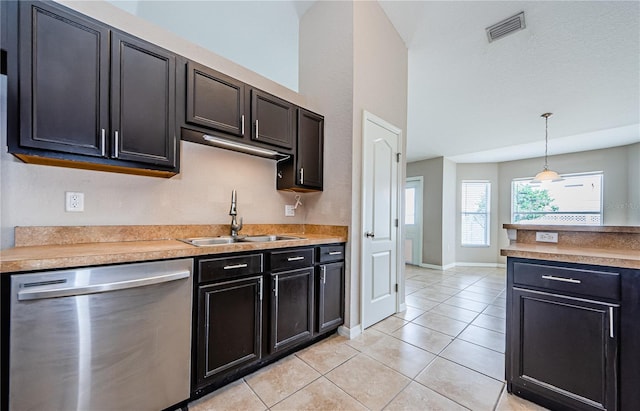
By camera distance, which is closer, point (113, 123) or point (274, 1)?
point (113, 123)

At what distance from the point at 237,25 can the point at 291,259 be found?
2.72 meters

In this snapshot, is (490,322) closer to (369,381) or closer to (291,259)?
(369,381)

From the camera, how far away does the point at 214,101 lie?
6.36 feet

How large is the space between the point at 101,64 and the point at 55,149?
557 millimetres

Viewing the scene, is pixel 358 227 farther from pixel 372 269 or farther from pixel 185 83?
pixel 185 83

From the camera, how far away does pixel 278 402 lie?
154 centimetres

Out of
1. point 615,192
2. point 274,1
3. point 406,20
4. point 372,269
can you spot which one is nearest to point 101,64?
point 274,1

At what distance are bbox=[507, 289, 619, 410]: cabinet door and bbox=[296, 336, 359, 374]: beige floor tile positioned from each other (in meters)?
1.14

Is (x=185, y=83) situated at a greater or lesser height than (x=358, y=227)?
greater

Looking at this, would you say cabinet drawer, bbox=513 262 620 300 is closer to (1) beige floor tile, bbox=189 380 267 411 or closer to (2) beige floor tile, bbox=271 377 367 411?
(2) beige floor tile, bbox=271 377 367 411

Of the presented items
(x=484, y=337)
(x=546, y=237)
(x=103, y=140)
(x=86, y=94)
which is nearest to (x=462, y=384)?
(x=484, y=337)

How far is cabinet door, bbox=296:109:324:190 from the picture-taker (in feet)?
8.21

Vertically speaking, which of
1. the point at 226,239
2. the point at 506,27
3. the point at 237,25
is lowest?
the point at 226,239

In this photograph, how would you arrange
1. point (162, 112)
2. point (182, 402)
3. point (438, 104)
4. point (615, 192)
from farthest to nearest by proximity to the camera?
point (615, 192) → point (438, 104) → point (162, 112) → point (182, 402)
